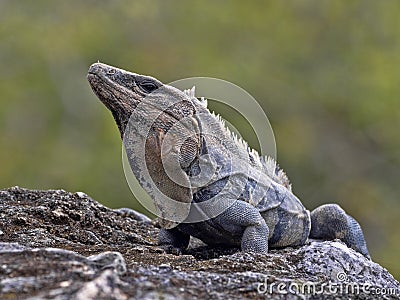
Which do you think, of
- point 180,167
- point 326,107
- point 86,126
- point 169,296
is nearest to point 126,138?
point 180,167

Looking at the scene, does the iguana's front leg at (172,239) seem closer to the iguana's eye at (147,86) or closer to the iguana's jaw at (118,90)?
the iguana's jaw at (118,90)

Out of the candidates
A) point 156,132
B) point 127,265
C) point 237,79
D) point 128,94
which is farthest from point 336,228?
point 237,79

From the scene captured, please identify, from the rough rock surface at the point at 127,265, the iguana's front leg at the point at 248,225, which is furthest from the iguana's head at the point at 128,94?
the rough rock surface at the point at 127,265

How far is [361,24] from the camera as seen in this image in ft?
67.3

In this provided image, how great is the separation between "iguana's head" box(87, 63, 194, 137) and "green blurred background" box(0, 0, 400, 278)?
1205 centimetres

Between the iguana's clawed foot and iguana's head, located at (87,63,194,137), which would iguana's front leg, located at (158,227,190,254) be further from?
iguana's head, located at (87,63,194,137)

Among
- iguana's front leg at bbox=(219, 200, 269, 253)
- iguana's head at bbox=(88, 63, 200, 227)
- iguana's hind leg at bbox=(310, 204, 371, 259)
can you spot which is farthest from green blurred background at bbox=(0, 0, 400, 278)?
iguana's front leg at bbox=(219, 200, 269, 253)

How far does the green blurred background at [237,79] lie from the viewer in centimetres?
1814

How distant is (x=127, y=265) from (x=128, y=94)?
1820 millimetres

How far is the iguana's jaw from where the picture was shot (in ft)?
17.0

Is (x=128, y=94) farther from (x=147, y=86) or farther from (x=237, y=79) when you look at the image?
(x=237, y=79)

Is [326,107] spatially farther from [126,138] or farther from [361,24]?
[126,138]

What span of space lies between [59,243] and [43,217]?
66 centimetres

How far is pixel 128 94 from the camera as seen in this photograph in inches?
205
